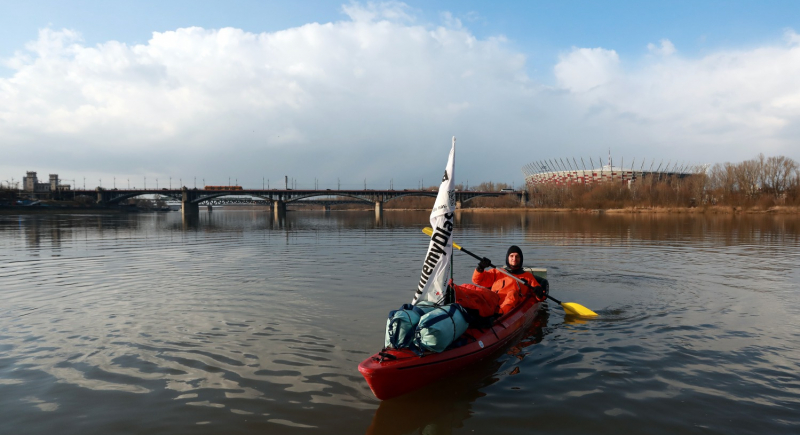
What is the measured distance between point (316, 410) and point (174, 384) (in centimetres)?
271

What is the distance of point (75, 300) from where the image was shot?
13.8 meters

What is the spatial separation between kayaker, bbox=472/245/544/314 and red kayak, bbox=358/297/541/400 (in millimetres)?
1724

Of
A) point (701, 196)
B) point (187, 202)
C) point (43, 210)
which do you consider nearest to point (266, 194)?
point (187, 202)

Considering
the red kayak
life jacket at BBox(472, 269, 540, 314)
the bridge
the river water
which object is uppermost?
the bridge

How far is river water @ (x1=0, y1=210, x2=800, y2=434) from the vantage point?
655cm

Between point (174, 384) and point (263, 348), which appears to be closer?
point (174, 384)

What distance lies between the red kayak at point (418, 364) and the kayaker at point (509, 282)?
1.72 meters

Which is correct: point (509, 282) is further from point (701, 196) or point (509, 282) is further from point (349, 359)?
point (701, 196)

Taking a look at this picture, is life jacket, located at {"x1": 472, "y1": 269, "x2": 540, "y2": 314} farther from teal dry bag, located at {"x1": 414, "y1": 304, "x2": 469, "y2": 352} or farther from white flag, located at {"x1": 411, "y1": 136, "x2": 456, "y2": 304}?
teal dry bag, located at {"x1": 414, "y1": 304, "x2": 469, "y2": 352}

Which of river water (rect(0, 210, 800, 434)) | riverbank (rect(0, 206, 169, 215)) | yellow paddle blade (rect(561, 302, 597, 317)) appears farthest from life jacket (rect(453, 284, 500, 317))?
riverbank (rect(0, 206, 169, 215))

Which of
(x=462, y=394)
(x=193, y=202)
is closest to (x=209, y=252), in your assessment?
(x=462, y=394)

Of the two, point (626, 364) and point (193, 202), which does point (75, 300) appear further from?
point (193, 202)

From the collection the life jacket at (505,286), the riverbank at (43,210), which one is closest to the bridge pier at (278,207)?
the riverbank at (43,210)

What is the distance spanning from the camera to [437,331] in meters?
7.30
